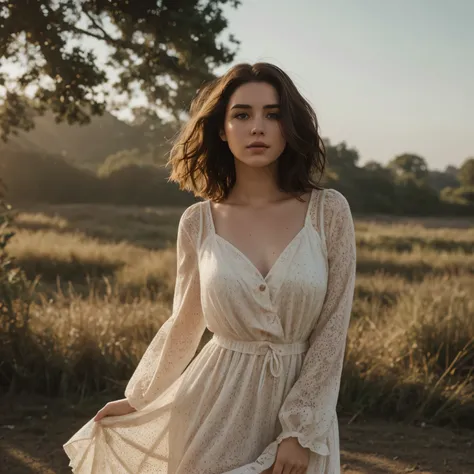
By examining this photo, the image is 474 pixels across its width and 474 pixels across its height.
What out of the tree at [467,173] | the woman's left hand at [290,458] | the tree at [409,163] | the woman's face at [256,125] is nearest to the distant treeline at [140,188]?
the tree at [467,173]

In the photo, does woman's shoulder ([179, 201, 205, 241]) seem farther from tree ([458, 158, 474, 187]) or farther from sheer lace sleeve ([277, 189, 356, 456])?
tree ([458, 158, 474, 187])

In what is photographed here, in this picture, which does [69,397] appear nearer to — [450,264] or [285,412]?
[285,412]

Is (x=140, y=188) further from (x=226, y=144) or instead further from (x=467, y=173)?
(x=226, y=144)

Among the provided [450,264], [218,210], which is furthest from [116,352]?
[450,264]

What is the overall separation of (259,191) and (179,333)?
62 cm

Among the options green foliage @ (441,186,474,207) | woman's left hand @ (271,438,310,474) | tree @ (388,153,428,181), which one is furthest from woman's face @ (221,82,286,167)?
tree @ (388,153,428,181)

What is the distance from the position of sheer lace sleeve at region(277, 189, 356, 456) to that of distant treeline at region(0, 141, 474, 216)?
1258 inches

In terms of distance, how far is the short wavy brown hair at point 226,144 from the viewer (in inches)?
90.8

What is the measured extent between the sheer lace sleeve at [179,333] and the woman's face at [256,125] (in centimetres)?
34

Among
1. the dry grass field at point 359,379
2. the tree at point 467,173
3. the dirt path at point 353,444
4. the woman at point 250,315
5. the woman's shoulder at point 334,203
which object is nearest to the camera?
the woman at point 250,315

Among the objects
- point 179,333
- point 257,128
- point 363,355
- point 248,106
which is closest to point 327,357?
point 179,333

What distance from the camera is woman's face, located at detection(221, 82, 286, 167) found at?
2.24m

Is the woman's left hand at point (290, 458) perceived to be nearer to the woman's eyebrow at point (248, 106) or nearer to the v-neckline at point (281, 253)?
the v-neckline at point (281, 253)

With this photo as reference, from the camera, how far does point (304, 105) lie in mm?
2338
